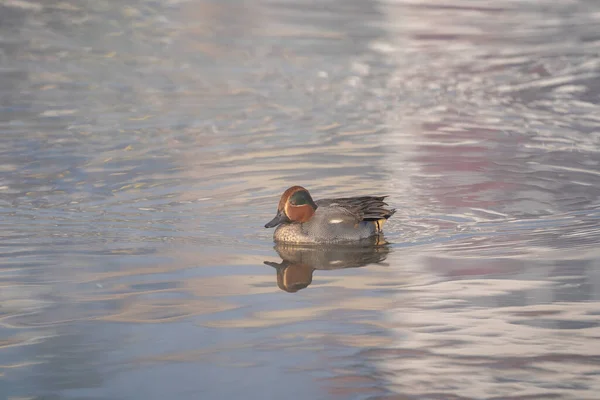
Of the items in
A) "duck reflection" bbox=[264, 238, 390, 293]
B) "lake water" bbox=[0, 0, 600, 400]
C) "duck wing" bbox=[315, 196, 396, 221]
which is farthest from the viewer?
"duck wing" bbox=[315, 196, 396, 221]

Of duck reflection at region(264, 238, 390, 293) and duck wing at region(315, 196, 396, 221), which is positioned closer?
duck reflection at region(264, 238, 390, 293)

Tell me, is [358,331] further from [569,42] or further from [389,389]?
[569,42]

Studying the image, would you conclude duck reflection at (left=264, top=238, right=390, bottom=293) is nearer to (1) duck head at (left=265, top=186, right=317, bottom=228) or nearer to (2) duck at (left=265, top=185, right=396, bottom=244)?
(2) duck at (left=265, top=185, right=396, bottom=244)

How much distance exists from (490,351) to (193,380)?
76.0 inches

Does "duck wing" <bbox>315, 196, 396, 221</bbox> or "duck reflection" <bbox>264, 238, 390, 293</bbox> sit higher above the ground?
"duck wing" <bbox>315, 196, 396, 221</bbox>

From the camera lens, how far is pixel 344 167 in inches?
527

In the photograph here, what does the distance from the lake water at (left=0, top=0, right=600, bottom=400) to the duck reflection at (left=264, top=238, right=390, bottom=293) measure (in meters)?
0.04

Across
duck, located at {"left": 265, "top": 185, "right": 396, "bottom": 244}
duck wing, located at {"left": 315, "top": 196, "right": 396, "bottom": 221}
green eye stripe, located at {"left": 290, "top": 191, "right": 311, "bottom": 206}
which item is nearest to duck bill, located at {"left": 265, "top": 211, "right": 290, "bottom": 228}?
duck, located at {"left": 265, "top": 185, "right": 396, "bottom": 244}

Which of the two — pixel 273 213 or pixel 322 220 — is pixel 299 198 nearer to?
pixel 322 220

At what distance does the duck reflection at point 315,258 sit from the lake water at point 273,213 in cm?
4

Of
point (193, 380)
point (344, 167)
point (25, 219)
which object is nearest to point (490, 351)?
point (193, 380)

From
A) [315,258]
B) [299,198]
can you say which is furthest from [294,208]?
[315,258]

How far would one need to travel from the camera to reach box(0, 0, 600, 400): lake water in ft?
23.9

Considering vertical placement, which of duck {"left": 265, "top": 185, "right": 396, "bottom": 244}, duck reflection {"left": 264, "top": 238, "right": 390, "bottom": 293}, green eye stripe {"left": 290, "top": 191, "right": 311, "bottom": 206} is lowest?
duck reflection {"left": 264, "top": 238, "right": 390, "bottom": 293}
